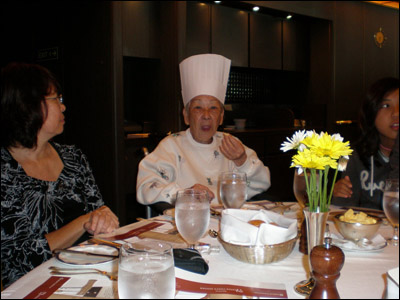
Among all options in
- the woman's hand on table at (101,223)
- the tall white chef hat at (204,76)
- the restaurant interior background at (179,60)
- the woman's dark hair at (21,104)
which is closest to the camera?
the woman's hand on table at (101,223)

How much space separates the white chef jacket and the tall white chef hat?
0.27 m

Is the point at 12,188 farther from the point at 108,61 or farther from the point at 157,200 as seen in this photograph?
the point at 108,61

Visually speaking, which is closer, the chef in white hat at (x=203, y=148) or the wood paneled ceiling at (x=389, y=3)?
the chef in white hat at (x=203, y=148)

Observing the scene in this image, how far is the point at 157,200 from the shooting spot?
194 cm

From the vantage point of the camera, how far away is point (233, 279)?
2.97ft

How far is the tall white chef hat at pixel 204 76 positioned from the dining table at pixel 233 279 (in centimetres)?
133

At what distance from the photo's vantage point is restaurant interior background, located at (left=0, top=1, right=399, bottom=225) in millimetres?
4039

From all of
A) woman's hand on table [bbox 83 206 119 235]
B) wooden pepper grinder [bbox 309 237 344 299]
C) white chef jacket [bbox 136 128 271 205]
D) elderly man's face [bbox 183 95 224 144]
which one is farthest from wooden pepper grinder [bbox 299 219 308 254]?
elderly man's face [bbox 183 95 224 144]

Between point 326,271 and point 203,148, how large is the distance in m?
1.78

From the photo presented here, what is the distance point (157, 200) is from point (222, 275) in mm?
1040

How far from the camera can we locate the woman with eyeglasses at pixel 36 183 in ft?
4.70

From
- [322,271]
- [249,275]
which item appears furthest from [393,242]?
[322,271]

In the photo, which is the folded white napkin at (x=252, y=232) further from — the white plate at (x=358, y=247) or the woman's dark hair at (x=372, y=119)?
the woman's dark hair at (x=372, y=119)

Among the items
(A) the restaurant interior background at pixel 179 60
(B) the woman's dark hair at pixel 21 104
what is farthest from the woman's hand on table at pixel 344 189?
(A) the restaurant interior background at pixel 179 60
